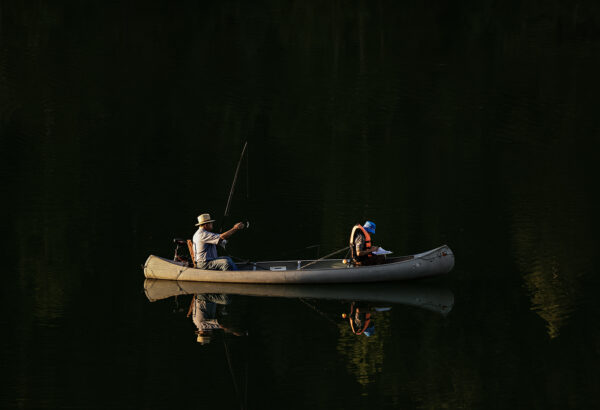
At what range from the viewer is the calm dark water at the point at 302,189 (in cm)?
2109

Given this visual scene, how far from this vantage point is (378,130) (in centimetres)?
4312

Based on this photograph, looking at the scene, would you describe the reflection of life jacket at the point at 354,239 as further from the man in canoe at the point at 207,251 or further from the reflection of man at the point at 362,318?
the man in canoe at the point at 207,251

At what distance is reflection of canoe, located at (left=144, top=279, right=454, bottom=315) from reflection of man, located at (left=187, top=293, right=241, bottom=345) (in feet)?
1.22

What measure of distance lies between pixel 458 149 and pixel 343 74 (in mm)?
14407

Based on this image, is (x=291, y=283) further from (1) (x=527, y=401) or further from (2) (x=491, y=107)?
(2) (x=491, y=107)

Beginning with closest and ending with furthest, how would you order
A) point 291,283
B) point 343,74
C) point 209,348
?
point 209,348 < point 291,283 < point 343,74

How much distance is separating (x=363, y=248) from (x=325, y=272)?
0.95m

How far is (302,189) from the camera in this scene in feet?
112

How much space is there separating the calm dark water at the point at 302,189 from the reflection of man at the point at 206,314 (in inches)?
9.3

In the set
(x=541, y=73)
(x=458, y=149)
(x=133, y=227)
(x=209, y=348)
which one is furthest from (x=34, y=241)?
(x=541, y=73)

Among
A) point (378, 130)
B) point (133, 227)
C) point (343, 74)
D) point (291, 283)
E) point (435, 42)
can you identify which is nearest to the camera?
point (291, 283)

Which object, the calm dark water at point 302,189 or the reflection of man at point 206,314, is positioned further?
the reflection of man at point 206,314

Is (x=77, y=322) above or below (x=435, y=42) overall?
below

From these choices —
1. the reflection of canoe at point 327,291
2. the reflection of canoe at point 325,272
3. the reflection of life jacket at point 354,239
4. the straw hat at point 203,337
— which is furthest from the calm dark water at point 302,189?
the reflection of life jacket at point 354,239
